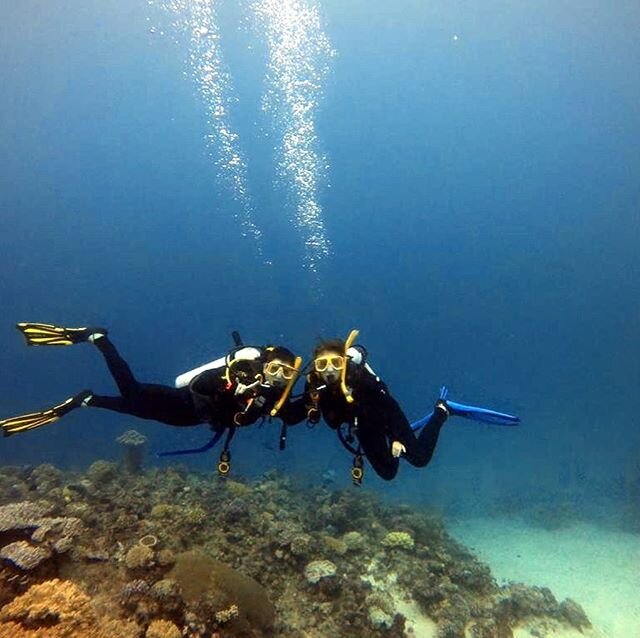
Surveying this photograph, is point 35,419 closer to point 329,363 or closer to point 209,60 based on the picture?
point 329,363

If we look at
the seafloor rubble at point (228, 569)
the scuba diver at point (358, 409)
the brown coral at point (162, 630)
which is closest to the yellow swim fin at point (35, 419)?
the seafloor rubble at point (228, 569)

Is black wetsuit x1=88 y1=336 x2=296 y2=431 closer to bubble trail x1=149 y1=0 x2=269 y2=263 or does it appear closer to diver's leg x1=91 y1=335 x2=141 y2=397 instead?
diver's leg x1=91 y1=335 x2=141 y2=397

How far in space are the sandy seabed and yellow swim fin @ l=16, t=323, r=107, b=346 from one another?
38.5ft

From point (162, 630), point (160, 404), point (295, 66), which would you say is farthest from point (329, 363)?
point (295, 66)

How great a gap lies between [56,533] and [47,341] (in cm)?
315

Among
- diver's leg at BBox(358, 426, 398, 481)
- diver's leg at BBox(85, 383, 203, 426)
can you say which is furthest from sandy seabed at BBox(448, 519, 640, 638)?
diver's leg at BBox(85, 383, 203, 426)

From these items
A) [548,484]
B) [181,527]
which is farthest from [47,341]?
[548,484]

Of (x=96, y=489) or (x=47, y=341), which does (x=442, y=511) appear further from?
(x=47, y=341)

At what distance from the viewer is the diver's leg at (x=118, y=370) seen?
802 cm

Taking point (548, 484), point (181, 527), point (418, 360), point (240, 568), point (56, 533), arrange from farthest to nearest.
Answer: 1. point (418, 360)
2. point (548, 484)
3. point (181, 527)
4. point (240, 568)
5. point (56, 533)

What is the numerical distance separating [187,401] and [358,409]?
289cm

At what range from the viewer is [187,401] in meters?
7.81

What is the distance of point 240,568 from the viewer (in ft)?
27.7

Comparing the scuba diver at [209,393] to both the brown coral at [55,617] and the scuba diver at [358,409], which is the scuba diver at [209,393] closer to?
the scuba diver at [358,409]
